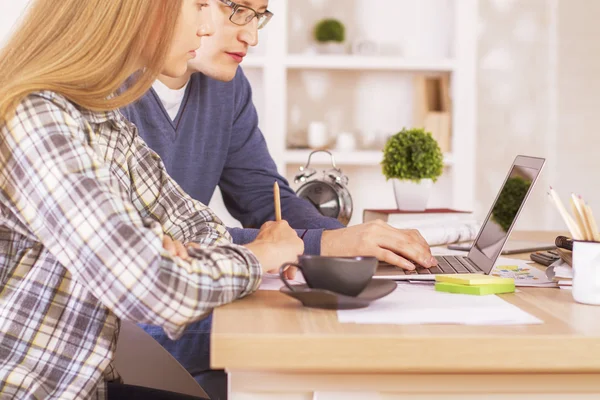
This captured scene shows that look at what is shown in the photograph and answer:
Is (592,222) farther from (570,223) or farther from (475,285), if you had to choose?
(475,285)

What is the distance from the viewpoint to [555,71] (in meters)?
4.14

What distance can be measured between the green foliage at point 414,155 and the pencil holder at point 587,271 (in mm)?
1504

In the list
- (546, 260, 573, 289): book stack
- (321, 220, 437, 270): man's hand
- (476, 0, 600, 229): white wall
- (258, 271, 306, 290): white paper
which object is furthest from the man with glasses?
(476, 0, 600, 229): white wall

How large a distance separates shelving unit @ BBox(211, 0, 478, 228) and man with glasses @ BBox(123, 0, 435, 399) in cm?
148

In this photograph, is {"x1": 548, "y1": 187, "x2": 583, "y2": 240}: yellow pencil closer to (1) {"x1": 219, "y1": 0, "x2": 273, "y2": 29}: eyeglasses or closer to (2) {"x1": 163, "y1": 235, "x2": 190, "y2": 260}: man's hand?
(2) {"x1": 163, "y1": 235, "x2": 190, "y2": 260}: man's hand

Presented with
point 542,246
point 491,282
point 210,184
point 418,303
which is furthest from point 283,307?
point 210,184

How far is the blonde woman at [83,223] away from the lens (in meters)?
0.96

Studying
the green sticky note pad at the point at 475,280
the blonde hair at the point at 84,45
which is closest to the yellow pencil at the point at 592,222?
the green sticky note pad at the point at 475,280

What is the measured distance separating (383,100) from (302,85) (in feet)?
1.32

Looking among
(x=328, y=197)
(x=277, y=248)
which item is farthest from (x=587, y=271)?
(x=328, y=197)

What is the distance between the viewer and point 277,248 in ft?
4.04

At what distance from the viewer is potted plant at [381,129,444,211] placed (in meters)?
2.58

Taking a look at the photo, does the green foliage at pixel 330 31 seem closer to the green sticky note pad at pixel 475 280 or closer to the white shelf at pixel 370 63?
the white shelf at pixel 370 63

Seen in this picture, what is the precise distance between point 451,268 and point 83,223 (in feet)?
2.35
